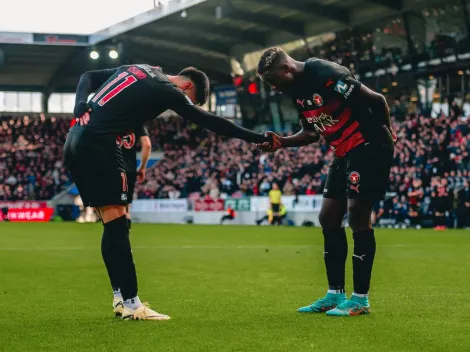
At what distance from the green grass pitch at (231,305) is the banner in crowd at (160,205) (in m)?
23.8

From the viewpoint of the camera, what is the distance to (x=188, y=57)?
164ft

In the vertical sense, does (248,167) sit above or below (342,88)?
below

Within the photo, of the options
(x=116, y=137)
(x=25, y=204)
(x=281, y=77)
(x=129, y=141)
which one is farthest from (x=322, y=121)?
(x=25, y=204)

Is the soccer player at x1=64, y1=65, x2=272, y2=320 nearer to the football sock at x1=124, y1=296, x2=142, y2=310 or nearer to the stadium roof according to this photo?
the football sock at x1=124, y1=296, x2=142, y2=310

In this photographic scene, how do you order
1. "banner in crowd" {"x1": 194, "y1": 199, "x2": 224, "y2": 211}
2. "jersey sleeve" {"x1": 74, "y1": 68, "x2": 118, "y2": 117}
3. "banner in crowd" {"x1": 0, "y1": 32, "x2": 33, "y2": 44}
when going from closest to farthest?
1. "jersey sleeve" {"x1": 74, "y1": 68, "x2": 118, "y2": 117}
2. "banner in crowd" {"x1": 194, "y1": 199, "x2": 224, "y2": 211}
3. "banner in crowd" {"x1": 0, "y1": 32, "x2": 33, "y2": 44}

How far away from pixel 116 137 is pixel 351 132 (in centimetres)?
185

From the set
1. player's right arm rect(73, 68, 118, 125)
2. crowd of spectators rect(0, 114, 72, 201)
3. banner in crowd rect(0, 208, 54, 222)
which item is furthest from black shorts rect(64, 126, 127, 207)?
crowd of spectators rect(0, 114, 72, 201)

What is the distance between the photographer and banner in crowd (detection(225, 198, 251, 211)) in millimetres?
34000

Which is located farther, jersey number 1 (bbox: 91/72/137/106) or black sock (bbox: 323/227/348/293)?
black sock (bbox: 323/227/348/293)

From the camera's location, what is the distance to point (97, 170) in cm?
581

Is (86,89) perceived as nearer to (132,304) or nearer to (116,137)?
(116,137)

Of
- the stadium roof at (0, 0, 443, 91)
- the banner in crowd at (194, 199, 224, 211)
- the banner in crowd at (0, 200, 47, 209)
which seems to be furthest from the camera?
the banner in crowd at (0, 200, 47, 209)

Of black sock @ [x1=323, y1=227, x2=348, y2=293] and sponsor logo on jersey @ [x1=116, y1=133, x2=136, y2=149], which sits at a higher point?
sponsor logo on jersey @ [x1=116, y1=133, x2=136, y2=149]

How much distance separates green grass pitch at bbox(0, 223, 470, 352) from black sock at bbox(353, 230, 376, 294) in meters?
0.24
